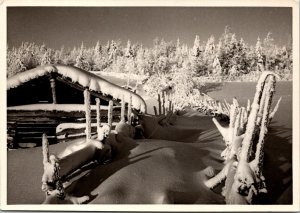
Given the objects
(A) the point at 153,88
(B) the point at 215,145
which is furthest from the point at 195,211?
(A) the point at 153,88

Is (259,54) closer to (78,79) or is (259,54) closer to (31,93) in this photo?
(78,79)

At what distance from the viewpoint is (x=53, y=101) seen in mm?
4367

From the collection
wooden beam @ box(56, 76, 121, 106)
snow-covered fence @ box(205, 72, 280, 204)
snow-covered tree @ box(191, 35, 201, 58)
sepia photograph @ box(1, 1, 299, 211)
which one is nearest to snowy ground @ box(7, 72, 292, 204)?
sepia photograph @ box(1, 1, 299, 211)

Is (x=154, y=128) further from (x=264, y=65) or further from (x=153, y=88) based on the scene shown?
(x=264, y=65)

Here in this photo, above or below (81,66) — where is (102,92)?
below

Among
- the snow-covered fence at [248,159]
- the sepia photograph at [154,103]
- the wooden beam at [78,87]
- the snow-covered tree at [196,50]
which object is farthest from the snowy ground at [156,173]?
the snow-covered tree at [196,50]

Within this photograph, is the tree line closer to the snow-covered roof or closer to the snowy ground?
the snow-covered roof

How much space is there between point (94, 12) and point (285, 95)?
1.89 meters

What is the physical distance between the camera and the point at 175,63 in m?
4.05

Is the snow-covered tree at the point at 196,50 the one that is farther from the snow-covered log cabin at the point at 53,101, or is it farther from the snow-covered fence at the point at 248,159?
the snow-covered fence at the point at 248,159

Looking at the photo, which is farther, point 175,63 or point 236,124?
point 175,63

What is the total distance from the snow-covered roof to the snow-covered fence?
3.99 ft

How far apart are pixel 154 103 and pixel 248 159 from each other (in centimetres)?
140

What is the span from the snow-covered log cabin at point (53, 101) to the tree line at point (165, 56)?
0.39 ft
